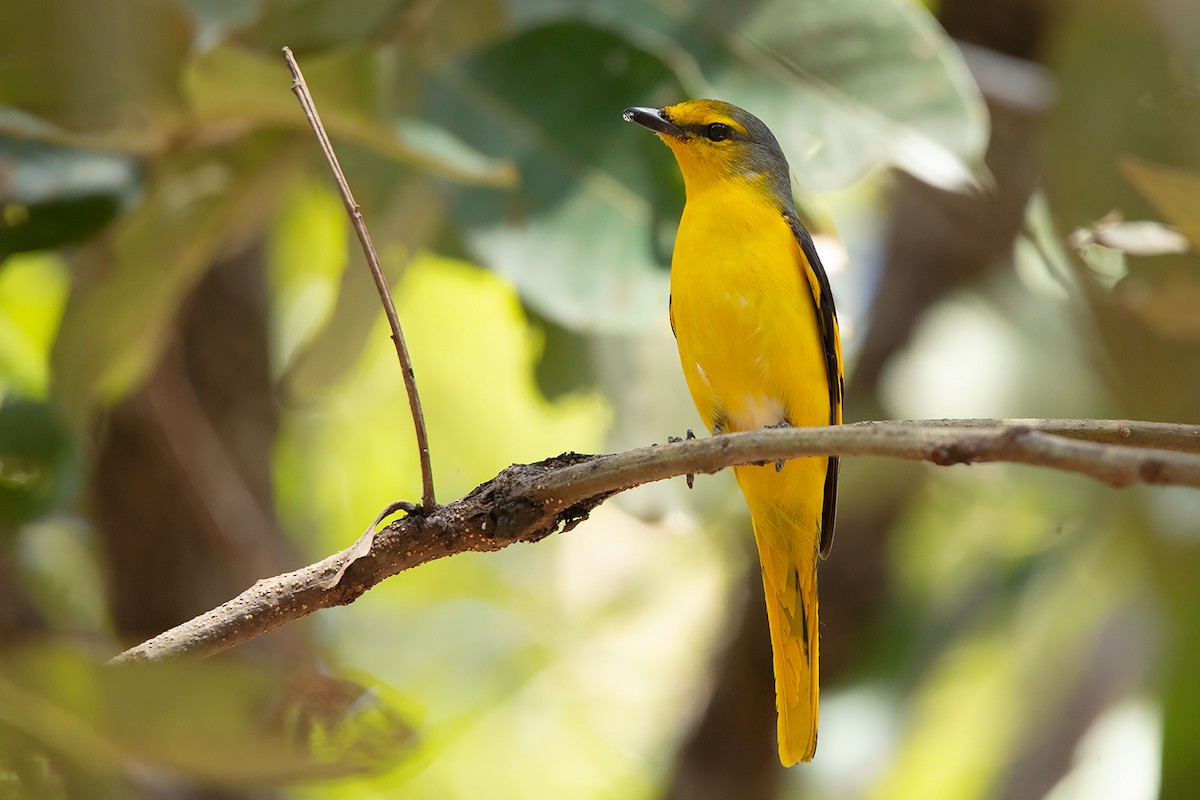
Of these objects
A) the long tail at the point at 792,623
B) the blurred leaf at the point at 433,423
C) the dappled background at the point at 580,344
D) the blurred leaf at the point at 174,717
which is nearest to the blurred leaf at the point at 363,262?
the dappled background at the point at 580,344

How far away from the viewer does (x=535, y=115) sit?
13.3ft

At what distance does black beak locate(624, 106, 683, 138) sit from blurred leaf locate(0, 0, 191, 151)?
145 cm

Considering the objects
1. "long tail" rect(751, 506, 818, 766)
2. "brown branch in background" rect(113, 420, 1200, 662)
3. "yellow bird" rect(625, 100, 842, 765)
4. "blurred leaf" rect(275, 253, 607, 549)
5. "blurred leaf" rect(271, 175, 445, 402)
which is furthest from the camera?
"blurred leaf" rect(275, 253, 607, 549)

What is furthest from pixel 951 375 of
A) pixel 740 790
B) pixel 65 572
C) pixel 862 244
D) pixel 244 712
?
pixel 244 712

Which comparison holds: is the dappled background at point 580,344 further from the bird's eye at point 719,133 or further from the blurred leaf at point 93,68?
the bird's eye at point 719,133

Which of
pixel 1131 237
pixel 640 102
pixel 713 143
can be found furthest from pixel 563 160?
pixel 1131 237

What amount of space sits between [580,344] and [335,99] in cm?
117

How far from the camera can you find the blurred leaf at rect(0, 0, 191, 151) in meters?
3.80

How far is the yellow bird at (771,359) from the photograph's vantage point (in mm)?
3326

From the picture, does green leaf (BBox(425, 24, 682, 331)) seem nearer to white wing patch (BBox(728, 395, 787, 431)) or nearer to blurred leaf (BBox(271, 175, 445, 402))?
blurred leaf (BBox(271, 175, 445, 402))

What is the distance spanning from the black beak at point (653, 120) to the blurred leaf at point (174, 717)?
91.1 inches

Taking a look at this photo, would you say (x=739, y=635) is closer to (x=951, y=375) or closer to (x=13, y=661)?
(x=951, y=375)

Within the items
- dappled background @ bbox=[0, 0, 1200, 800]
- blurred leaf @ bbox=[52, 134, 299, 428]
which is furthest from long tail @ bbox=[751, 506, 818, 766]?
blurred leaf @ bbox=[52, 134, 299, 428]

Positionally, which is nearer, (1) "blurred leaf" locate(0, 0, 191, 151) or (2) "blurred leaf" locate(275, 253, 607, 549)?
(1) "blurred leaf" locate(0, 0, 191, 151)
